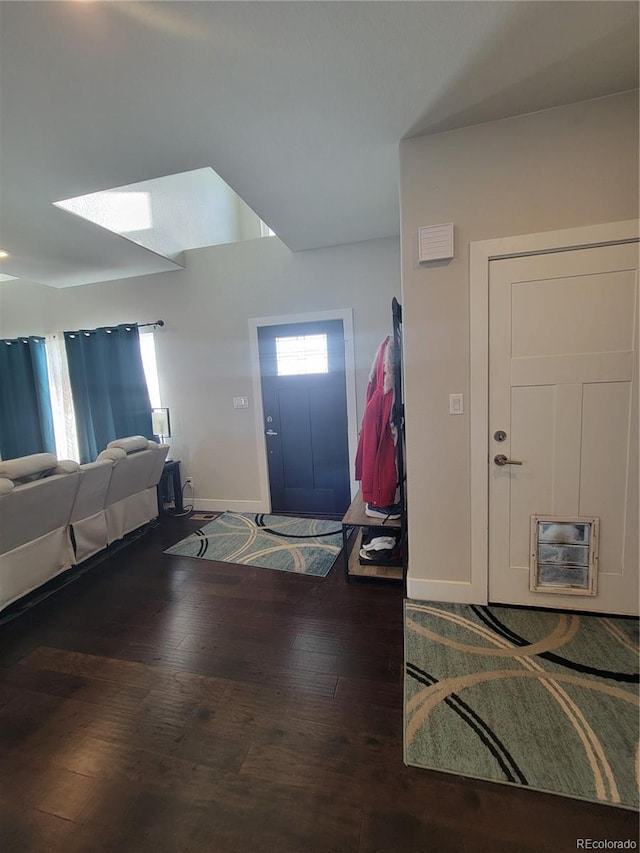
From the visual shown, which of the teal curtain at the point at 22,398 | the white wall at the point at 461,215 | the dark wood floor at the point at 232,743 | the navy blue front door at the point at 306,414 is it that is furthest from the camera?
the teal curtain at the point at 22,398

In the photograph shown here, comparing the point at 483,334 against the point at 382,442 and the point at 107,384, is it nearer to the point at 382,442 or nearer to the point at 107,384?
the point at 382,442

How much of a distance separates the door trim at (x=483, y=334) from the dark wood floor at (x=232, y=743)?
61cm

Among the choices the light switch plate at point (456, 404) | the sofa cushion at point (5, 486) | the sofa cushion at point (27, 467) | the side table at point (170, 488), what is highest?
the light switch plate at point (456, 404)

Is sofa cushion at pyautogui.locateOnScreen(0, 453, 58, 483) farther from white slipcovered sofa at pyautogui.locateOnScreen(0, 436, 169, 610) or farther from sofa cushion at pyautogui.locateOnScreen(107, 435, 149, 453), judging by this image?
sofa cushion at pyautogui.locateOnScreen(107, 435, 149, 453)

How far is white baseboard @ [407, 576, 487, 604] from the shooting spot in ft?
6.66

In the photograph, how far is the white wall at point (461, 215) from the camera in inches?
65.5

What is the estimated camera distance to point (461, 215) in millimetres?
1828

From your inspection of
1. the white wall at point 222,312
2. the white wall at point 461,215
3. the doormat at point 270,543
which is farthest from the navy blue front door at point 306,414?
the white wall at point 461,215

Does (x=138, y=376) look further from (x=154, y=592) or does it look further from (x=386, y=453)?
(x=386, y=453)

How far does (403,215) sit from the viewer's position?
188 centimetres

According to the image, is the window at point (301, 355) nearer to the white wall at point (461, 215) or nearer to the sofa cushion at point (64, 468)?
the white wall at point (461, 215)

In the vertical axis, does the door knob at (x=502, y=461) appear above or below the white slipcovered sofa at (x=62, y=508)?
above

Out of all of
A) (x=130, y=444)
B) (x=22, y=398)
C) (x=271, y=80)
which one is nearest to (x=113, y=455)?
(x=130, y=444)

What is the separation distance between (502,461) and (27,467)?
2869mm
